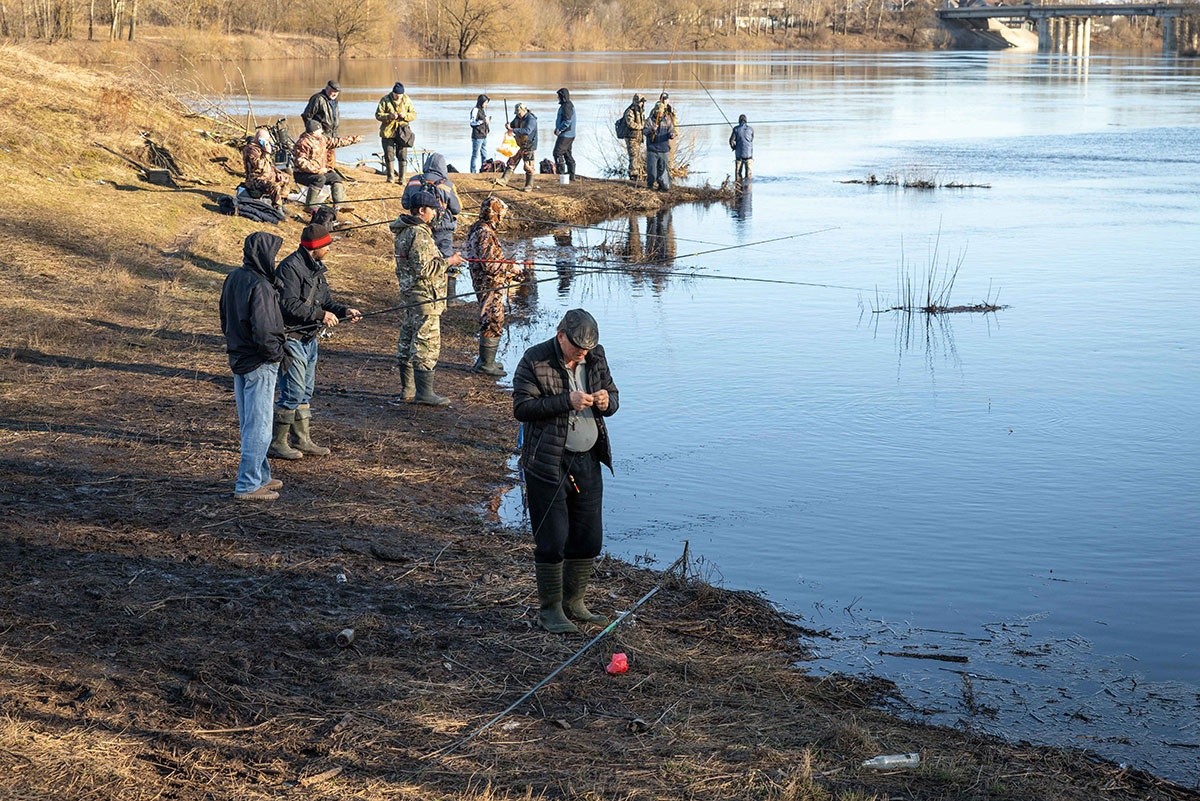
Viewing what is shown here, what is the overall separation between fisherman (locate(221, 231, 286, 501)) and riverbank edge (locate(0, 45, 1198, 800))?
0.97ft

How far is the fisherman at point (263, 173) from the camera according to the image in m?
17.0

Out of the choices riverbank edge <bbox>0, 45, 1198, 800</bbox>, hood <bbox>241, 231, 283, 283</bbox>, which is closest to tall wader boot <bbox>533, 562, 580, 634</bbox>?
riverbank edge <bbox>0, 45, 1198, 800</bbox>

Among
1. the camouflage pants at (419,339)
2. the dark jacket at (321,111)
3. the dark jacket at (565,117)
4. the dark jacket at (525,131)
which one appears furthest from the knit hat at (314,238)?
the dark jacket at (565,117)

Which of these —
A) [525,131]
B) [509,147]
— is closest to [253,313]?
[525,131]

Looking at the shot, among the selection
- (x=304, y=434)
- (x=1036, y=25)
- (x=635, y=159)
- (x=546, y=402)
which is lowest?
(x=304, y=434)

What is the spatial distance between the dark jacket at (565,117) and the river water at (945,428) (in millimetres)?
1897

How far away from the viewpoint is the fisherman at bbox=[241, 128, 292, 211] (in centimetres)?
1697

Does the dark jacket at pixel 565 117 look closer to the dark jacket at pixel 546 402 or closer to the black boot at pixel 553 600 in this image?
the dark jacket at pixel 546 402

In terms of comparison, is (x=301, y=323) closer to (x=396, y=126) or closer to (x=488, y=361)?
(x=488, y=361)

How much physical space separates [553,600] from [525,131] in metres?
16.6

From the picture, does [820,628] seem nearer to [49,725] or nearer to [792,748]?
[792,748]

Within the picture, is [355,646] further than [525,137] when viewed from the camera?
No

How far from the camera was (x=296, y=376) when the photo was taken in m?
8.48

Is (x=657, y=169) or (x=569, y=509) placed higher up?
(x=657, y=169)
